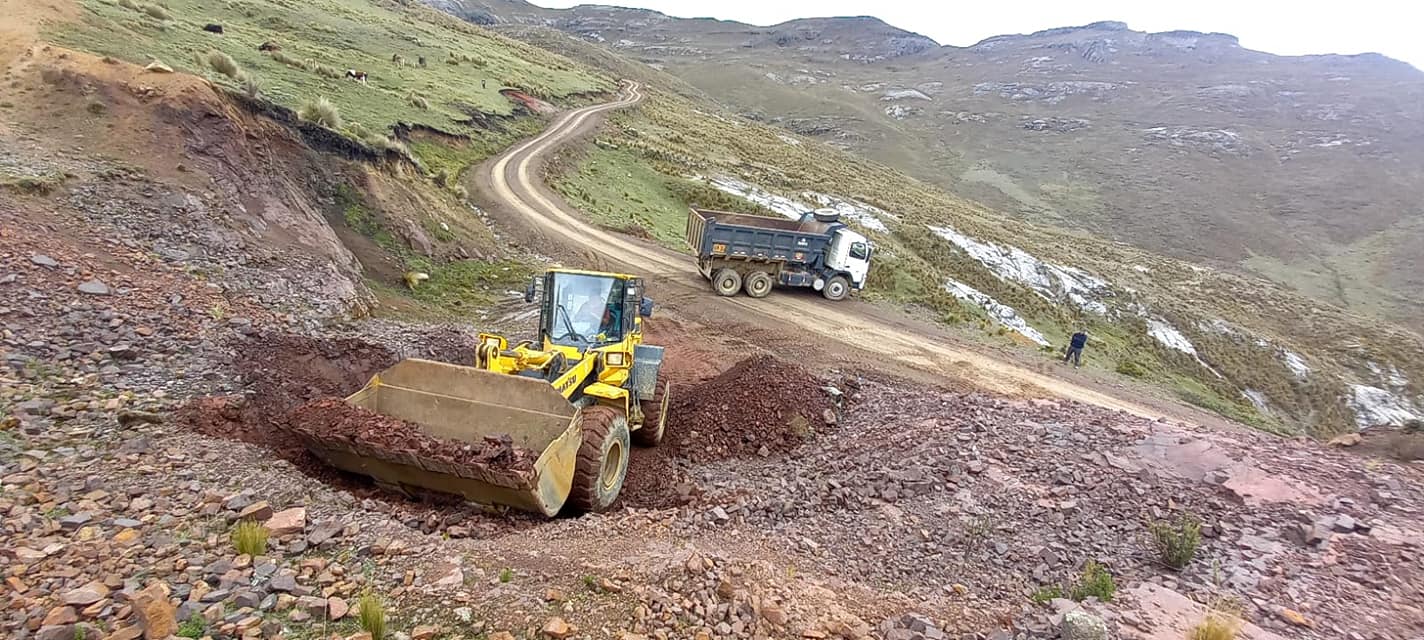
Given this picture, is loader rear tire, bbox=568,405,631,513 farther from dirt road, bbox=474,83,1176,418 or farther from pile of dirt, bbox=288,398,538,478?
dirt road, bbox=474,83,1176,418

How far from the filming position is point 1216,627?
473 centimetres

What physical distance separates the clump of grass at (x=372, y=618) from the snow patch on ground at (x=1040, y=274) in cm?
3135

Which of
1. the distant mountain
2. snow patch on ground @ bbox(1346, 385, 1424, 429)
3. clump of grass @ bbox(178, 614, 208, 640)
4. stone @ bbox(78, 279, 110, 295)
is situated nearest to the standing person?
snow patch on ground @ bbox(1346, 385, 1424, 429)

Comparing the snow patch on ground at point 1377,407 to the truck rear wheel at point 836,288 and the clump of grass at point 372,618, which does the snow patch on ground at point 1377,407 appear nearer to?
the truck rear wheel at point 836,288

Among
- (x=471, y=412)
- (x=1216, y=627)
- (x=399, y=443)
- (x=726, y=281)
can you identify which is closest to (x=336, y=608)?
(x=399, y=443)

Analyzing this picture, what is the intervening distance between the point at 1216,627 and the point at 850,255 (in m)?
16.9

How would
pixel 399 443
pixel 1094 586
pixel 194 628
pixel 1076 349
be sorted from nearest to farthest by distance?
pixel 194 628
pixel 1094 586
pixel 399 443
pixel 1076 349

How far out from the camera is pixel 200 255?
421 inches

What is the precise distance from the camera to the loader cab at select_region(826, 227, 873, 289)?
20.9 meters

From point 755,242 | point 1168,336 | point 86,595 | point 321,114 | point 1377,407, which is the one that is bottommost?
point 1377,407

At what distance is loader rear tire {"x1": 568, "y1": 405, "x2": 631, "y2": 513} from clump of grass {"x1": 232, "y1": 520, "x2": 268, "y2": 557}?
2.59 metres

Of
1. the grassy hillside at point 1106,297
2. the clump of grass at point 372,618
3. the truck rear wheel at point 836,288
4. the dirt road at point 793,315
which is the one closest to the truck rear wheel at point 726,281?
the dirt road at point 793,315

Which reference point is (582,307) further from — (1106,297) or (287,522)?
(1106,297)

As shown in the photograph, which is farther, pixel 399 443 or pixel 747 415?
pixel 747 415
